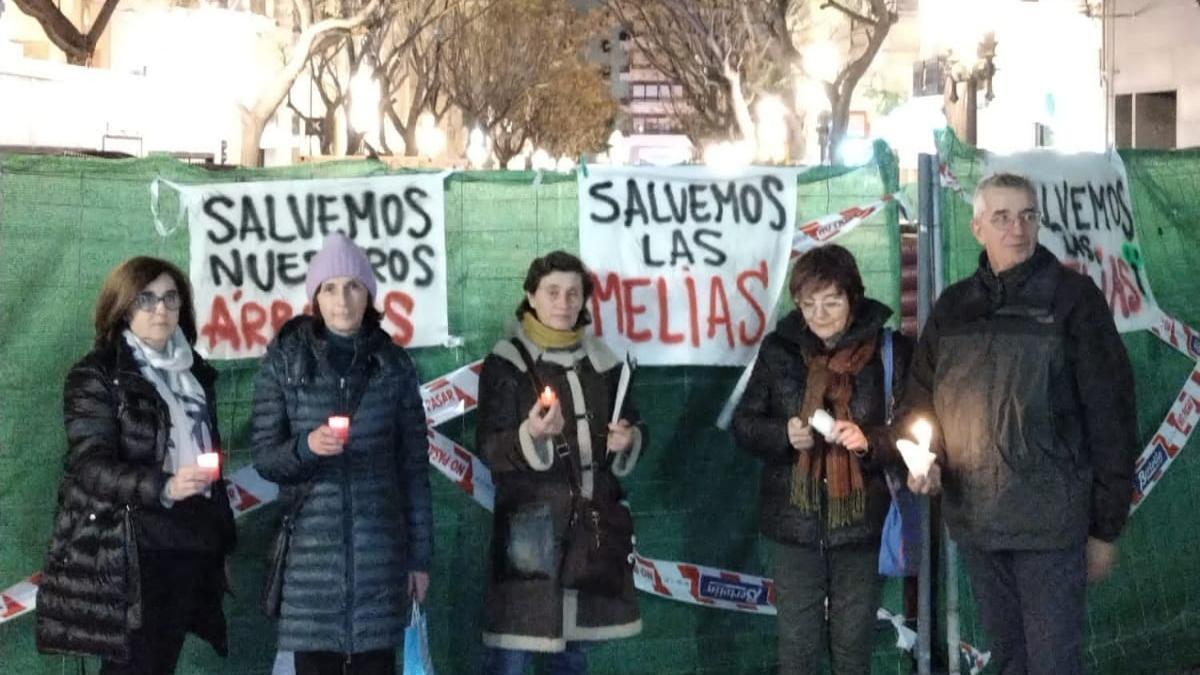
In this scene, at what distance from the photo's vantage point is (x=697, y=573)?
6336 millimetres

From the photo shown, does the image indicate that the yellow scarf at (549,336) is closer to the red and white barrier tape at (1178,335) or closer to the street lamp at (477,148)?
the red and white barrier tape at (1178,335)

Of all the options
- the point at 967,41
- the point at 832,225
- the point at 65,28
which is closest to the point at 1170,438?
the point at 832,225

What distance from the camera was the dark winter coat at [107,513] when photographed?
4699mm

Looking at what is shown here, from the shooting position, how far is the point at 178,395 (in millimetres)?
4938

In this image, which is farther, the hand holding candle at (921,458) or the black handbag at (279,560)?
the black handbag at (279,560)

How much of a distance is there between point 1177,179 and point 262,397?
459cm

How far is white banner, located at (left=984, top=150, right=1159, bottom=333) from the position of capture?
22.0 feet

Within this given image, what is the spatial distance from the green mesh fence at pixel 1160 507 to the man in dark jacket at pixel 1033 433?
2082 mm

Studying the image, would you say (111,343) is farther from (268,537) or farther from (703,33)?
(703,33)

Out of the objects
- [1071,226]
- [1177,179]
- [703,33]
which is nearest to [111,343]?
[1071,226]

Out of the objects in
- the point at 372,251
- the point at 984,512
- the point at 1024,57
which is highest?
the point at 1024,57

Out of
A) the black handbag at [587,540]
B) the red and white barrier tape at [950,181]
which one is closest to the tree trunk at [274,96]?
the red and white barrier tape at [950,181]

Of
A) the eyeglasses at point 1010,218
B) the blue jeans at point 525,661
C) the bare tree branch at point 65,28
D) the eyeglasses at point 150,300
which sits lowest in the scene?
the blue jeans at point 525,661

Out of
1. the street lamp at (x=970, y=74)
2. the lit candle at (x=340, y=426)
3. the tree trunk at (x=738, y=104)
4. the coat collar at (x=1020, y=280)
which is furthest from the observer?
the tree trunk at (x=738, y=104)
